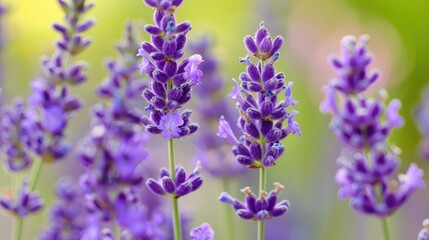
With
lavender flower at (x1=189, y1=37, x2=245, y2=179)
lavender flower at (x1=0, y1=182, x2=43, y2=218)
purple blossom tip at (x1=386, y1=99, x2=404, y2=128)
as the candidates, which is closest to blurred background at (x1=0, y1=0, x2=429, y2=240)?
lavender flower at (x1=189, y1=37, x2=245, y2=179)

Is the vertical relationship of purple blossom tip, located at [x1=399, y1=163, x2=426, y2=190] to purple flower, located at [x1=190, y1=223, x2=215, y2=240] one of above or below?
above

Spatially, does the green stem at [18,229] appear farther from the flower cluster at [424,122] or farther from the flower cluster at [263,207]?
the flower cluster at [424,122]

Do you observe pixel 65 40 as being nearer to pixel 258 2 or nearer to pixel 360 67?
pixel 360 67

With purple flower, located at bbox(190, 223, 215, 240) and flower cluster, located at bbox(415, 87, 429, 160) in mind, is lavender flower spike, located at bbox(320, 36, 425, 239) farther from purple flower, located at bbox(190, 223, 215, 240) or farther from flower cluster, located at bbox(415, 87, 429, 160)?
flower cluster, located at bbox(415, 87, 429, 160)

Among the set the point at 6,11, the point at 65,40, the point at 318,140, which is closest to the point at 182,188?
the point at 65,40

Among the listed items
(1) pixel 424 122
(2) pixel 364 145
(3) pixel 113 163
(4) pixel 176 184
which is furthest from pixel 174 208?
(1) pixel 424 122
